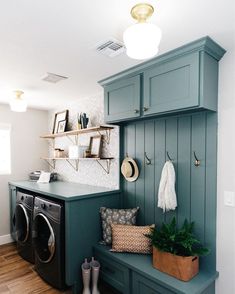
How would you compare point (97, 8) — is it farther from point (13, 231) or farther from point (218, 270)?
point (13, 231)

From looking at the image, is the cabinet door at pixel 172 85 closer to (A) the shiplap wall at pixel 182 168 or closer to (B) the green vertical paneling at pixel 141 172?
(A) the shiplap wall at pixel 182 168

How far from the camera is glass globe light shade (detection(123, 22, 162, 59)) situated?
114cm

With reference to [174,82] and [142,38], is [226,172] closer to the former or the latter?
[174,82]

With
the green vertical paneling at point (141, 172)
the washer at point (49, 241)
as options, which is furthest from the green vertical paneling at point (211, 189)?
the washer at point (49, 241)

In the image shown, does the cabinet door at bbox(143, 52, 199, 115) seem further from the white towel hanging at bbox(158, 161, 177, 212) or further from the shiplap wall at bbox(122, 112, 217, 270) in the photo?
the white towel hanging at bbox(158, 161, 177, 212)

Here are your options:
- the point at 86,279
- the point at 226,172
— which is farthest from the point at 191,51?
the point at 86,279

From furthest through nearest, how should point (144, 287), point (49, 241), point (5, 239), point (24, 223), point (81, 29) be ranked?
point (5, 239) < point (24, 223) < point (49, 241) < point (144, 287) < point (81, 29)

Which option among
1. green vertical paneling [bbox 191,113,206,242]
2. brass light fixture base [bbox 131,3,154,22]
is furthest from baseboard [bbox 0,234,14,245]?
brass light fixture base [bbox 131,3,154,22]

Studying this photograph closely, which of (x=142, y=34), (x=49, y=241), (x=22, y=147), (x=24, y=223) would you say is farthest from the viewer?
(x=22, y=147)

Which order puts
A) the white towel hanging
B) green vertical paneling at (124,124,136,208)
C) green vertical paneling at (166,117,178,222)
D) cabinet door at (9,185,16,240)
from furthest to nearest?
cabinet door at (9,185,16,240), green vertical paneling at (124,124,136,208), green vertical paneling at (166,117,178,222), the white towel hanging

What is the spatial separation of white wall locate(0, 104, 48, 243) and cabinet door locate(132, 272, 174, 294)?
252 cm

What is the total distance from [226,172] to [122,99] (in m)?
1.14

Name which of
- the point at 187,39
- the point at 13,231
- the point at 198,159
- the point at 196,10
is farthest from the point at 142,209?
the point at 13,231

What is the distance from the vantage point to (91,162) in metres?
3.07
